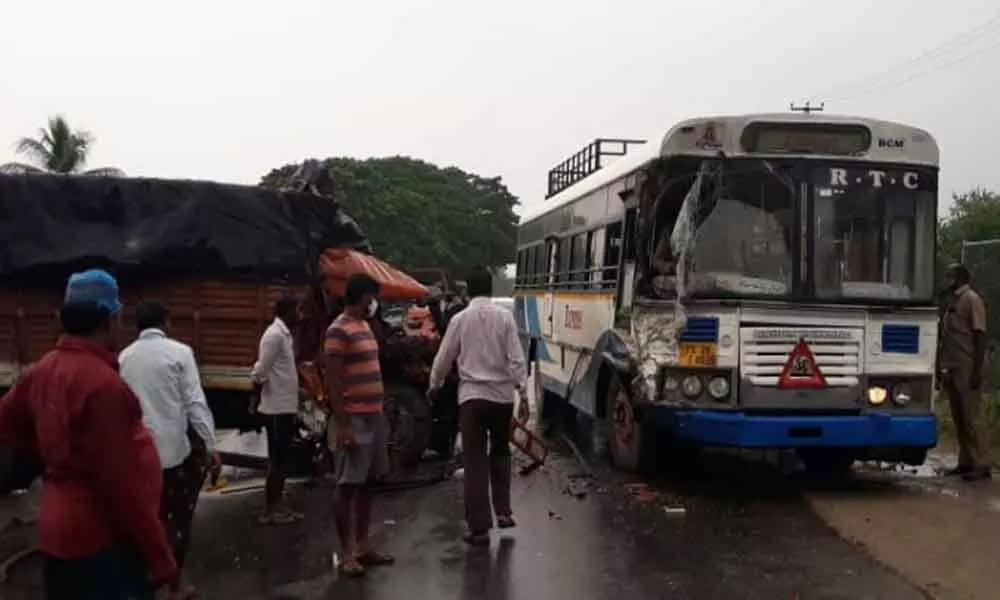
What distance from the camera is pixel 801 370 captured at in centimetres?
941

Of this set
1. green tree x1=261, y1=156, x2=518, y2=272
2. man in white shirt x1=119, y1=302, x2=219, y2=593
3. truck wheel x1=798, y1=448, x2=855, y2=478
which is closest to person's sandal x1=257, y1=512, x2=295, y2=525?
man in white shirt x1=119, y1=302, x2=219, y2=593

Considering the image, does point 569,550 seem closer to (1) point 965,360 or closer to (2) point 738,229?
(2) point 738,229

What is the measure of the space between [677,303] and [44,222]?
208 inches

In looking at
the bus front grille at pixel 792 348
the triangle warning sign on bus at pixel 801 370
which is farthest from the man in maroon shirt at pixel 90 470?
the triangle warning sign on bus at pixel 801 370

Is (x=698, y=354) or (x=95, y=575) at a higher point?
(x=698, y=354)

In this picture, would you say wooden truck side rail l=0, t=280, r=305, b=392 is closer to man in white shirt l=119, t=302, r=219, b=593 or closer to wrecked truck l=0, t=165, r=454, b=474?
wrecked truck l=0, t=165, r=454, b=474

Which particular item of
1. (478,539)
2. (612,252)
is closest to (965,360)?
(612,252)

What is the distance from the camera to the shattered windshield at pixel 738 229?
9586 mm

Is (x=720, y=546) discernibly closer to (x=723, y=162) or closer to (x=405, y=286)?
(x=723, y=162)

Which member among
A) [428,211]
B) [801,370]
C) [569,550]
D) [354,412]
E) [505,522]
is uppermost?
[428,211]

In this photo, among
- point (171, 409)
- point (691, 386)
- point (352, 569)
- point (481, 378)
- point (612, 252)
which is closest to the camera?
point (171, 409)

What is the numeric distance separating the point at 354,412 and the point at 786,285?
4192 mm

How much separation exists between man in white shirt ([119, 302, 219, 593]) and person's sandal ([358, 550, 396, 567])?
1717 mm

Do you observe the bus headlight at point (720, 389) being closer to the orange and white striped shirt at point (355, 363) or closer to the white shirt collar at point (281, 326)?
the orange and white striped shirt at point (355, 363)
